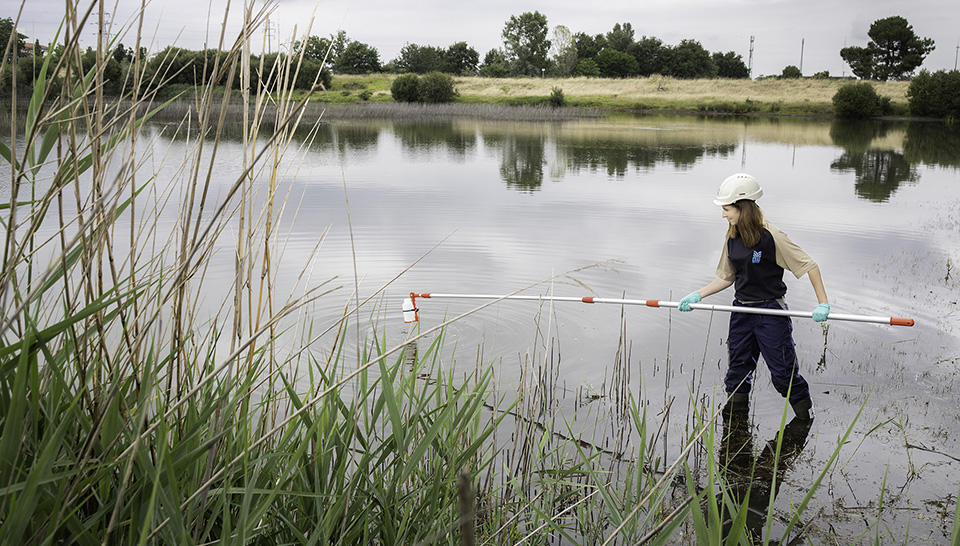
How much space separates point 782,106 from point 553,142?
27187 mm

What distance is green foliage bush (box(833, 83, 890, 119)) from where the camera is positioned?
1652 inches

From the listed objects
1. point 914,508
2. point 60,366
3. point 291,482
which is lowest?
point 914,508

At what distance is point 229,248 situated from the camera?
8766 mm

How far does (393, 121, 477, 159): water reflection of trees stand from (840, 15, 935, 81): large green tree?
5269 cm

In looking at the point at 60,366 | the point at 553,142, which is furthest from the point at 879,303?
the point at 553,142

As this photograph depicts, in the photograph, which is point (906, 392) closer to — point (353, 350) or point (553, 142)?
point (353, 350)

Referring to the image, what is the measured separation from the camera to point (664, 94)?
5284 cm

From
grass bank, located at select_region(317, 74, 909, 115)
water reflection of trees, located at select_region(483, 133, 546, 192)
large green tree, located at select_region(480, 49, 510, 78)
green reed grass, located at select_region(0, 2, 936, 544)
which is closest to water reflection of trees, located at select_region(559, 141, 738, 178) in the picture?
water reflection of trees, located at select_region(483, 133, 546, 192)

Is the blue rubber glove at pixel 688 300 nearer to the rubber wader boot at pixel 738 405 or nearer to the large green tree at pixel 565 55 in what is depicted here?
the rubber wader boot at pixel 738 405

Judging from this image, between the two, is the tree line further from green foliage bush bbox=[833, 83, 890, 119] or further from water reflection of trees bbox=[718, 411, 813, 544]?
water reflection of trees bbox=[718, 411, 813, 544]

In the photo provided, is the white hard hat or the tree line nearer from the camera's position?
the white hard hat

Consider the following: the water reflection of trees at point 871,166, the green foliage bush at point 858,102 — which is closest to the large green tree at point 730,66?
the green foliage bush at point 858,102

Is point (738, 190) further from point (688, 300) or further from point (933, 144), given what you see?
point (933, 144)

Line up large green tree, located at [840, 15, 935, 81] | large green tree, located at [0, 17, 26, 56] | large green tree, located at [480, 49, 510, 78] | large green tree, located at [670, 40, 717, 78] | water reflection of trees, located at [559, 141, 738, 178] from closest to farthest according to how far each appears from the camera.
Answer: large green tree, located at [0, 17, 26, 56], water reflection of trees, located at [559, 141, 738, 178], large green tree, located at [840, 15, 935, 81], large green tree, located at [480, 49, 510, 78], large green tree, located at [670, 40, 717, 78]
